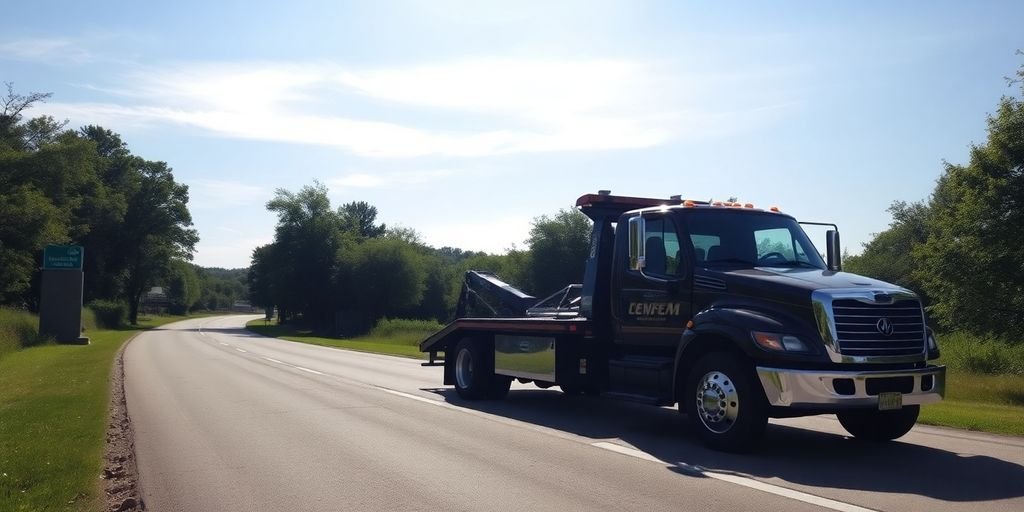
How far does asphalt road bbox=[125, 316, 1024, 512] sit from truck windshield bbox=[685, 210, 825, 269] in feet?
7.25

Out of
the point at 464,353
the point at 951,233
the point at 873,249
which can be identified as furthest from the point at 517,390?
the point at 873,249

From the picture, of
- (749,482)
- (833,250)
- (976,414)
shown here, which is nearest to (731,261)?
(833,250)

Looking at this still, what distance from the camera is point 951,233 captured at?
32375 mm

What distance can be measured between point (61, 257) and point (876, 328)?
143 ft

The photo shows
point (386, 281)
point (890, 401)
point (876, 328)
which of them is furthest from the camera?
point (386, 281)

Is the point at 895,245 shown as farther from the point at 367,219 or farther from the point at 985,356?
the point at 367,219

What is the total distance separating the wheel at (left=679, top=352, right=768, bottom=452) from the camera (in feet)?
29.6

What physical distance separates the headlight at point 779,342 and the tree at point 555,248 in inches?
2370

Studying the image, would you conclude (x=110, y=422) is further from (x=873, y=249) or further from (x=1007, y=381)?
(x=873, y=249)

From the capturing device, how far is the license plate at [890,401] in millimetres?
8672

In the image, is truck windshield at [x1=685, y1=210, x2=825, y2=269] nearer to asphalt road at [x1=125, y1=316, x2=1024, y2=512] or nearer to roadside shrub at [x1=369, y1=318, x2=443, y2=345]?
asphalt road at [x1=125, y1=316, x2=1024, y2=512]

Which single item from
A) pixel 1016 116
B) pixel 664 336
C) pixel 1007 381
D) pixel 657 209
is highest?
pixel 1016 116

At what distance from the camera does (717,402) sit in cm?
938

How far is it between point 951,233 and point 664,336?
1025 inches
